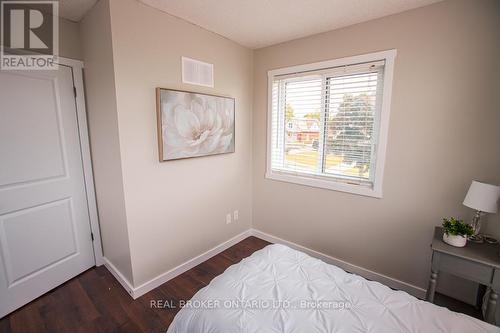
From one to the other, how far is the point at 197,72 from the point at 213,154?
847 mm

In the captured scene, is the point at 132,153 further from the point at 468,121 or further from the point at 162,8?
the point at 468,121

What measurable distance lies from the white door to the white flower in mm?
938

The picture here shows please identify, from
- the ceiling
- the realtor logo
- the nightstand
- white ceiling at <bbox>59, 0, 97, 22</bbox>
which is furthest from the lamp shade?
the realtor logo

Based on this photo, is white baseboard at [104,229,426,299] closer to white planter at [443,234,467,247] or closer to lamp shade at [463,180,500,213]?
white planter at [443,234,467,247]

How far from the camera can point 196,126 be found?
7.38 ft

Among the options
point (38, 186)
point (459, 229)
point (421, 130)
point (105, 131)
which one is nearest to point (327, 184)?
point (421, 130)

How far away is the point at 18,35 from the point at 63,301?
219cm

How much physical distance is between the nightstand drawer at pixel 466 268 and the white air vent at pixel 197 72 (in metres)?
2.44

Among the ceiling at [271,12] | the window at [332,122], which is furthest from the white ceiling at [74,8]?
the window at [332,122]

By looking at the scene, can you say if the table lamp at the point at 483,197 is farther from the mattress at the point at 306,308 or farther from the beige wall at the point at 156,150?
the beige wall at the point at 156,150

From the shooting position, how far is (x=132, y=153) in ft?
6.12

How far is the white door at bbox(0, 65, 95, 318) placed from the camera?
1.76 metres

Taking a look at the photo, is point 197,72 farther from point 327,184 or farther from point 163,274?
point 163,274

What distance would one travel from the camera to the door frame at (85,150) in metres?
2.10
